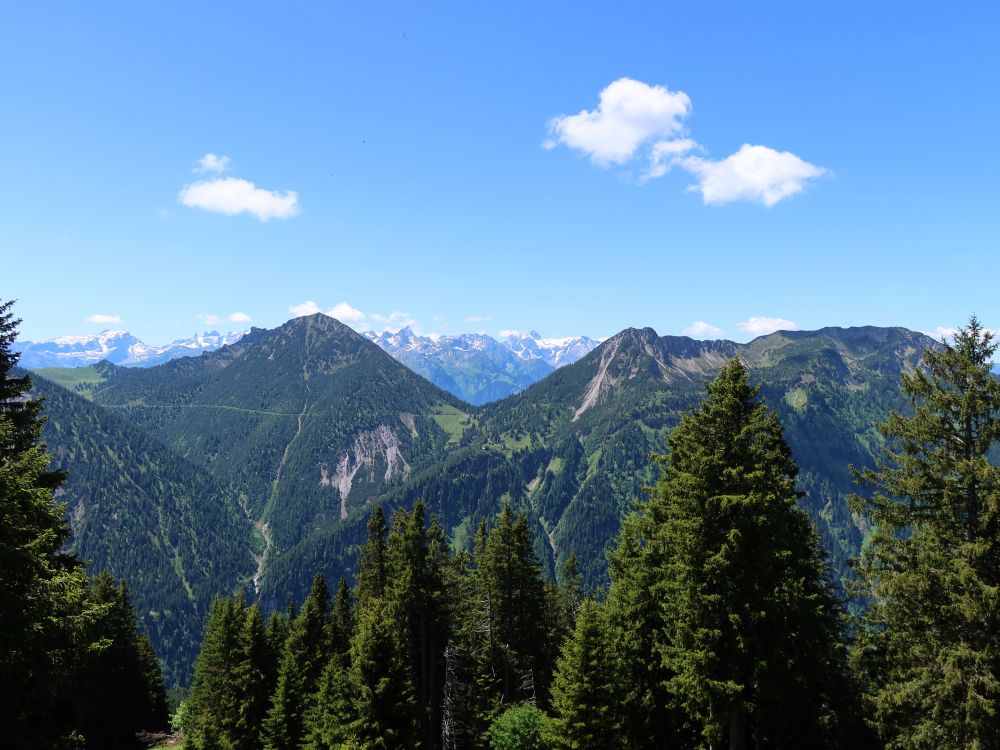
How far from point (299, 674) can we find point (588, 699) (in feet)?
96.9

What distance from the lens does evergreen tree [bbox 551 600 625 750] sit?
28406 mm

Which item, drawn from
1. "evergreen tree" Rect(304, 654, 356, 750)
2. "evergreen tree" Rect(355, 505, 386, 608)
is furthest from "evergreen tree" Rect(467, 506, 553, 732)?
Answer: "evergreen tree" Rect(304, 654, 356, 750)

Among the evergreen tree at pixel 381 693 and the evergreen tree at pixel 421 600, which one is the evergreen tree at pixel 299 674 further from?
the evergreen tree at pixel 381 693

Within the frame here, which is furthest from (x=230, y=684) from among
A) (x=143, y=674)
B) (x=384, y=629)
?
(x=143, y=674)

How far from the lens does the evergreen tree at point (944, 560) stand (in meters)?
19.0

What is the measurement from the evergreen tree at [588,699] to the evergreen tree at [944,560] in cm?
1125

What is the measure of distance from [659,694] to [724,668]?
8944 millimetres

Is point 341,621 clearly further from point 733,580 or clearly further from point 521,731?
point 733,580

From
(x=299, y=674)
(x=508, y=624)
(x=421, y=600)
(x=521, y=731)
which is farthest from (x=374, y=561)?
(x=521, y=731)

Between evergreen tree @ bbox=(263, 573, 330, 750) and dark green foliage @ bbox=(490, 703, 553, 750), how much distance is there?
52.6 feet

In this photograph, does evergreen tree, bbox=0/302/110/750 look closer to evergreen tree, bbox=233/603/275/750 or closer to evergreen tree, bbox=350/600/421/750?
evergreen tree, bbox=350/600/421/750

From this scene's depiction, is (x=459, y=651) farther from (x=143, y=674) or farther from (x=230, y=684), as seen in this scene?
(x=143, y=674)

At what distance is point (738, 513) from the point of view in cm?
2152

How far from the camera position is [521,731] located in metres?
33.8
